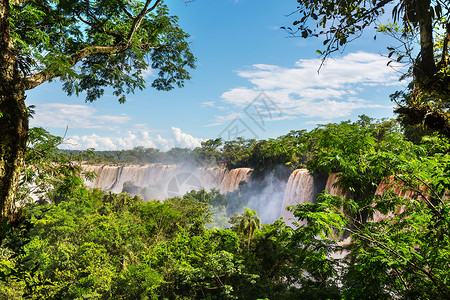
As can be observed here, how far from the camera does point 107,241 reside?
15562mm

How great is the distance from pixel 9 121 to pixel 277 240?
4.15m

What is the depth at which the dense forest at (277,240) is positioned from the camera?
232cm

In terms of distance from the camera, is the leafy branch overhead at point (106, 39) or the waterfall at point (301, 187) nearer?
the leafy branch overhead at point (106, 39)

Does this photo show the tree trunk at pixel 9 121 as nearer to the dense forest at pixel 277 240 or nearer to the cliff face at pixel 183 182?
the dense forest at pixel 277 240

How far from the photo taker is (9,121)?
195cm

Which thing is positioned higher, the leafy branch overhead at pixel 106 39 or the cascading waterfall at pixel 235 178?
the leafy branch overhead at pixel 106 39

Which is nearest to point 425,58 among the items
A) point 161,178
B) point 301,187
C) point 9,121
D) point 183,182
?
point 9,121

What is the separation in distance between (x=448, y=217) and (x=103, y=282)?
1333 centimetres

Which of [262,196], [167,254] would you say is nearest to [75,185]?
[167,254]

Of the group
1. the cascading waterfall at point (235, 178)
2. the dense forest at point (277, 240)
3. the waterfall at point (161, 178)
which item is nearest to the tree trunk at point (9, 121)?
the dense forest at point (277, 240)

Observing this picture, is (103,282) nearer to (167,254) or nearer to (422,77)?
(167,254)

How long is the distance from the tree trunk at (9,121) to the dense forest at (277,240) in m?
0.26

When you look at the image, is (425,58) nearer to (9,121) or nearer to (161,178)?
(9,121)

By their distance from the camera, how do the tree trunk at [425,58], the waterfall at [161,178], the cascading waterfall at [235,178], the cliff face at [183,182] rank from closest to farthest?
the tree trunk at [425,58] → the cliff face at [183,182] → the cascading waterfall at [235,178] → the waterfall at [161,178]
